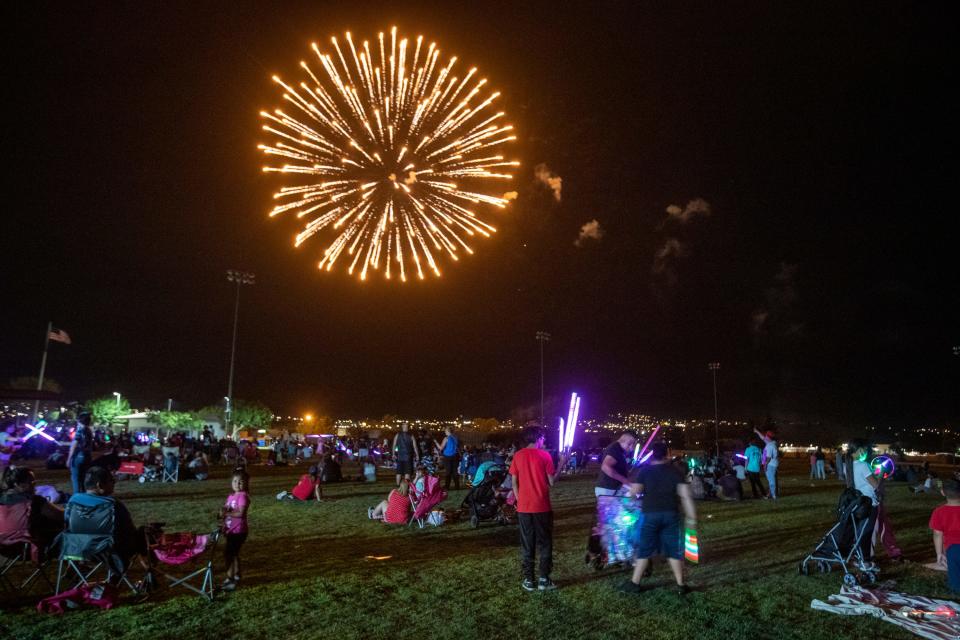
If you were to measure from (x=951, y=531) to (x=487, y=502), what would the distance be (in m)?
6.98

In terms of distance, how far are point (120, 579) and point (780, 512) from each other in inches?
497

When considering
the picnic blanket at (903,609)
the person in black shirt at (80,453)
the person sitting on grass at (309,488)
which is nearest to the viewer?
the picnic blanket at (903,609)

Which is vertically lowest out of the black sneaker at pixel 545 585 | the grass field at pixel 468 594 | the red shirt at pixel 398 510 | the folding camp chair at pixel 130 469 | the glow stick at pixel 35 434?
the grass field at pixel 468 594

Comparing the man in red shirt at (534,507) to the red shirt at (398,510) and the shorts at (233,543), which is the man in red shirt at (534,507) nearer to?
the shorts at (233,543)

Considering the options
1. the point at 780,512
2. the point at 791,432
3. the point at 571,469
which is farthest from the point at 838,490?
the point at 791,432

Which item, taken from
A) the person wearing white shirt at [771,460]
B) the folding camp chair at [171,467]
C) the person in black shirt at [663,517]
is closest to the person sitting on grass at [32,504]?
the person in black shirt at [663,517]

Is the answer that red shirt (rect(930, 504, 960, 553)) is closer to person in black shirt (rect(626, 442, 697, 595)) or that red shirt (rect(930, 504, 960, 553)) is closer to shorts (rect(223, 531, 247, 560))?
person in black shirt (rect(626, 442, 697, 595))

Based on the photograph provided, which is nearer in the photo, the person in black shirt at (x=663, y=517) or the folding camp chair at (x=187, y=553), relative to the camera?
the folding camp chair at (x=187, y=553)

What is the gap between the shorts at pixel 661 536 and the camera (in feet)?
22.9

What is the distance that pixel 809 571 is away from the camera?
8102 millimetres

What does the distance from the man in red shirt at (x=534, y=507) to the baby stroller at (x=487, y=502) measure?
170 inches

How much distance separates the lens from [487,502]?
466 inches

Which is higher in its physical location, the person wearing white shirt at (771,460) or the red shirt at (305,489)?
the person wearing white shirt at (771,460)

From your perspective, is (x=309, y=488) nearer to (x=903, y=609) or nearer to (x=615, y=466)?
(x=615, y=466)
